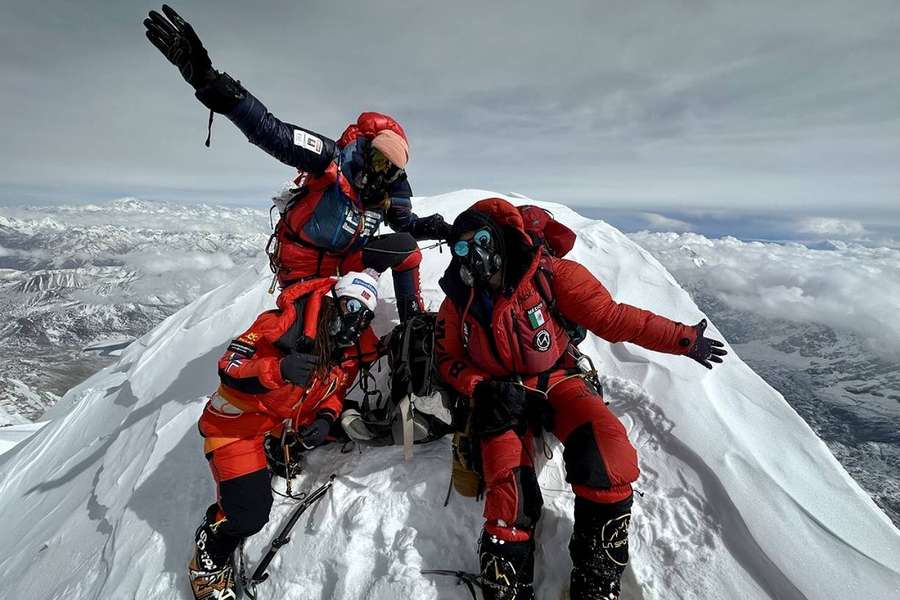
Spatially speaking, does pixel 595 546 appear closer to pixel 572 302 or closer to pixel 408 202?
pixel 572 302

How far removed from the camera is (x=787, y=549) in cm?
334

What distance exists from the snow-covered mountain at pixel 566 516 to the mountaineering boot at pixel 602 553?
40cm

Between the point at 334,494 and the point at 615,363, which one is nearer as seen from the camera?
the point at 334,494

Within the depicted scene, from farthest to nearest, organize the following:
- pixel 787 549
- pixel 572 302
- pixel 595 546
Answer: pixel 572 302 → pixel 787 549 → pixel 595 546

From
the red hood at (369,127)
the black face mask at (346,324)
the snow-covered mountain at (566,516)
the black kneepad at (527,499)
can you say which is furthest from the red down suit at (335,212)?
the black kneepad at (527,499)

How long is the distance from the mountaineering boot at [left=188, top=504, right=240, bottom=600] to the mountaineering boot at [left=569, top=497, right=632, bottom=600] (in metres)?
3.13

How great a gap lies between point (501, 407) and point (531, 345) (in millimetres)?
662

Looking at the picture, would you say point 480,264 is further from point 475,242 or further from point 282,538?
point 282,538

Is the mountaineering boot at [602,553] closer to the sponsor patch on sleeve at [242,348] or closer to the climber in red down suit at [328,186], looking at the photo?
the sponsor patch on sleeve at [242,348]

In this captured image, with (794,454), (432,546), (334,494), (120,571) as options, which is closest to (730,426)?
(794,454)

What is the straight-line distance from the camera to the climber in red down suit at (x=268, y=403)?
152 inches

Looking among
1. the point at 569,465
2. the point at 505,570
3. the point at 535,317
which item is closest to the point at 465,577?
the point at 505,570

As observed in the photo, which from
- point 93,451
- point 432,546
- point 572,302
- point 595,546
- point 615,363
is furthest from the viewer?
point 93,451

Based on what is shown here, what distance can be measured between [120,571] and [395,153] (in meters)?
5.50
